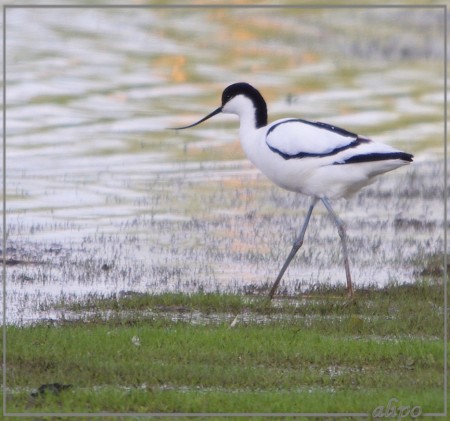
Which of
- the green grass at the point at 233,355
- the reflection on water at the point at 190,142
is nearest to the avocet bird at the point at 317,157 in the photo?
the green grass at the point at 233,355

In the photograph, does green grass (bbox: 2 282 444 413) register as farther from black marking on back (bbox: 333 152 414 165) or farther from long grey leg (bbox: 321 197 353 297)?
black marking on back (bbox: 333 152 414 165)

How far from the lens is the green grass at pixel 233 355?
6977mm

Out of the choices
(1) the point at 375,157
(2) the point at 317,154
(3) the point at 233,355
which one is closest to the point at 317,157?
(2) the point at 317,154

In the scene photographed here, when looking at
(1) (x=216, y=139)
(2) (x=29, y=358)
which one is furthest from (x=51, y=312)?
(1) (x=216, y=139)

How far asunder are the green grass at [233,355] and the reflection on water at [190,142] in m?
0.78

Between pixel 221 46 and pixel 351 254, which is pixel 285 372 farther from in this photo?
pixel 221 46

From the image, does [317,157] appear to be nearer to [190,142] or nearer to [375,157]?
[375,157]

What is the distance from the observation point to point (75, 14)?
26.7 m

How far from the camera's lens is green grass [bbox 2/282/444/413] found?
6.98 m

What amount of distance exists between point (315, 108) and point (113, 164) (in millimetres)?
4538

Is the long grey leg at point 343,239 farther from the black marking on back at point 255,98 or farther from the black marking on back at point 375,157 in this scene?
the black marking on back at point 255,98

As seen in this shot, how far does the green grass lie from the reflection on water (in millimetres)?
782

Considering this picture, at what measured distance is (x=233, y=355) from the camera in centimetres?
803

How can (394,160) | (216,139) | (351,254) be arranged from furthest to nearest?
(216,139)
(351,254)
(394,160)
